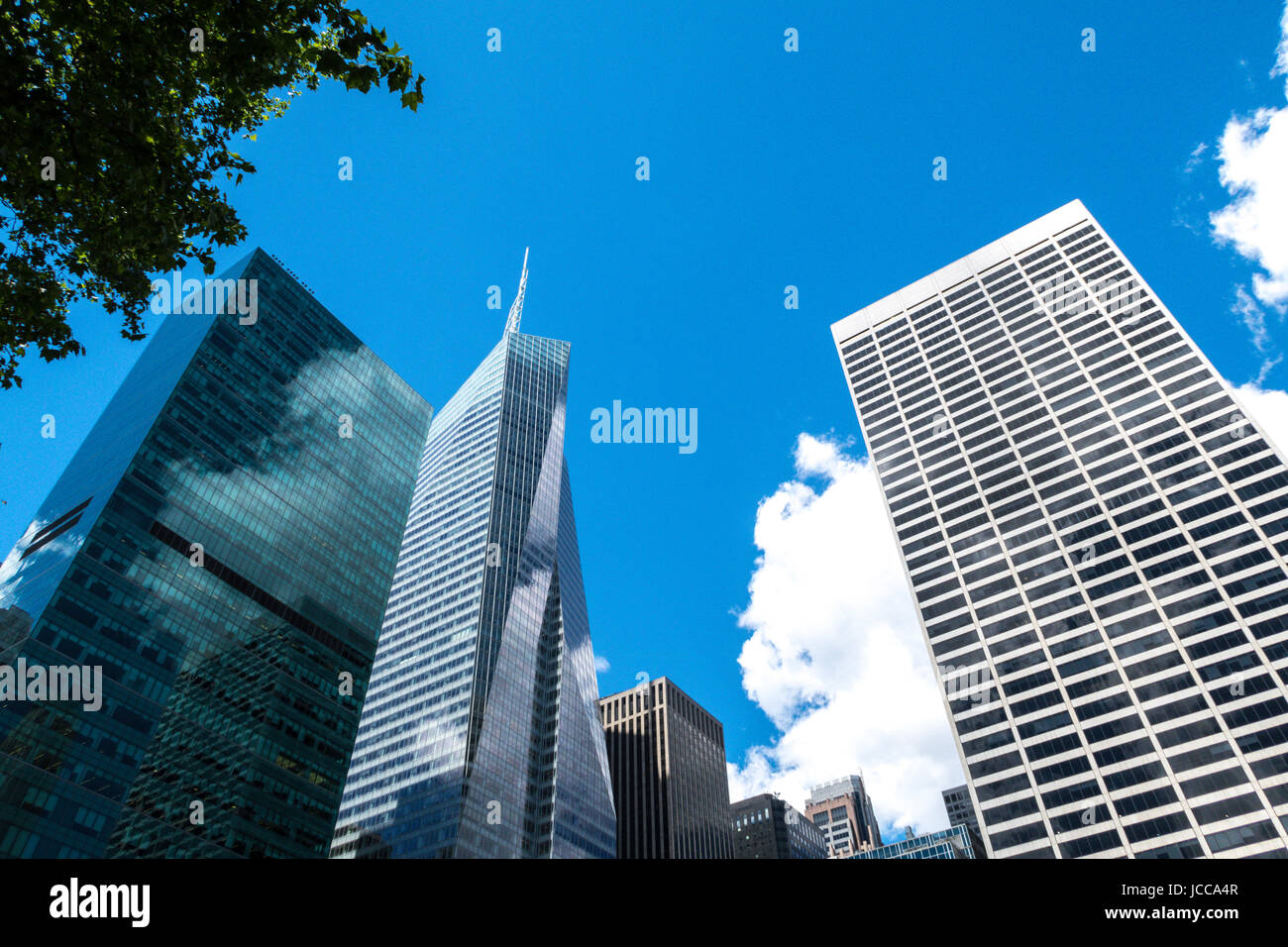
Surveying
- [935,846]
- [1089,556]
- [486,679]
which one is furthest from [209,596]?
[935,846]

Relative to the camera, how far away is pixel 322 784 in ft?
368

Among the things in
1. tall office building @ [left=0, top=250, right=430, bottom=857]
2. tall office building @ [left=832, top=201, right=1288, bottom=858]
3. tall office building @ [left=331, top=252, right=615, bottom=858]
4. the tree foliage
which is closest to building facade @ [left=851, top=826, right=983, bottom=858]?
tall office building @ [left=331, top=252, right=615, bottom=858]

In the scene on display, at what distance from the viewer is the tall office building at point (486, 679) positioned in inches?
4806

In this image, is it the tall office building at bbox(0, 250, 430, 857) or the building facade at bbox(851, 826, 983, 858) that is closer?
the tall office building at bbox(0, 250, 430, 857)

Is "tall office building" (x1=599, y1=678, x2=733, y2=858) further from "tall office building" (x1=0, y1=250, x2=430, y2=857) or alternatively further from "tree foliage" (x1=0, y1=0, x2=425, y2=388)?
"tree foliage" (x1=0, y1=0, x2=425, y2=388)

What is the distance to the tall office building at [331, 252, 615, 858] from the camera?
122062mm

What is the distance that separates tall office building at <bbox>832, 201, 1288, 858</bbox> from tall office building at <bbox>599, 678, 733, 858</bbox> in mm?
96815

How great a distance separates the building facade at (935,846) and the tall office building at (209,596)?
134787 millimetres

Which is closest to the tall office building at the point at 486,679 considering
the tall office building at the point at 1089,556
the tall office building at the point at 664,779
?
the tall office building at the point at 664,779

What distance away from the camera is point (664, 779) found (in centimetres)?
17800

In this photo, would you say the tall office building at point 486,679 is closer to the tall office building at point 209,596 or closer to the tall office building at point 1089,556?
the tall office building at point 209,596

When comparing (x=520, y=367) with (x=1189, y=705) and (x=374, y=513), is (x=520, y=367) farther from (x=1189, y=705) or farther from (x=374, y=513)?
(x=1189, y=705)

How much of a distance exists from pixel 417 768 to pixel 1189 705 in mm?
106006
